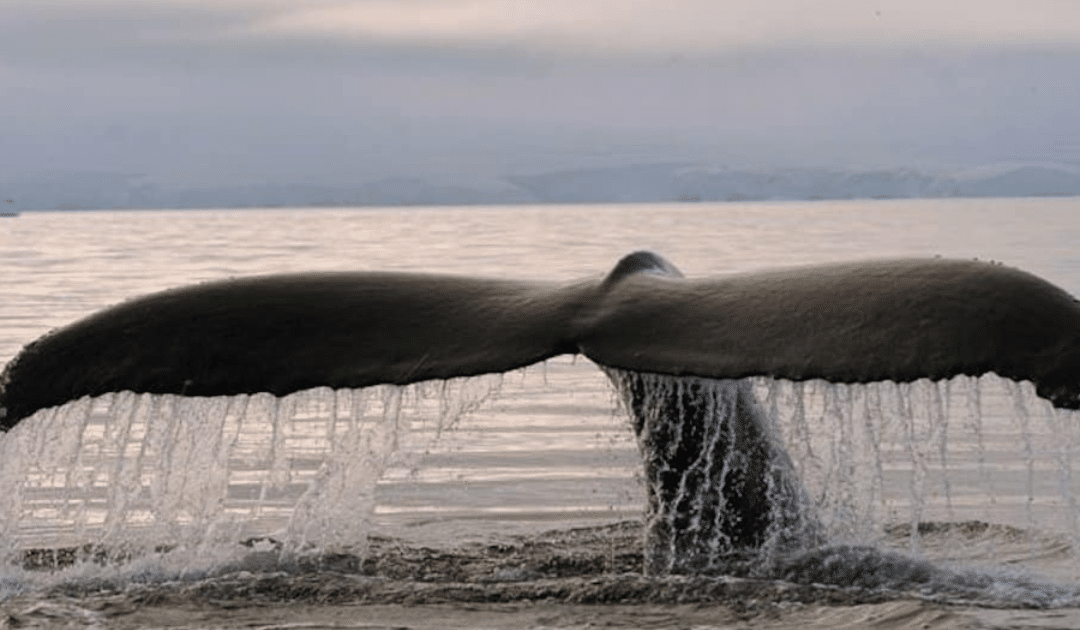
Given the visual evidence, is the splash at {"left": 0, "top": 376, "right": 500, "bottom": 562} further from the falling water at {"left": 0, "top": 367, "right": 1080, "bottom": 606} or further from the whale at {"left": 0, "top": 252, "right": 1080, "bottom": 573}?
the whale at {"left": 0, "top": 252, "right": 1080, "bottom": 573}

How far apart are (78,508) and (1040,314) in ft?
19.5

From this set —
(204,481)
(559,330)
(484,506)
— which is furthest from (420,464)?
(559,330)

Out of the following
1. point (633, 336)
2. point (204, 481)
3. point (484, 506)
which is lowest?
point (484, 506)

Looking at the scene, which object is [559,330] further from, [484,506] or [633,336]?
[484,506]

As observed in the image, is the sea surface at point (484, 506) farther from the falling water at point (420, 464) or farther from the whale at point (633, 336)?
the whale at point (633, 336)

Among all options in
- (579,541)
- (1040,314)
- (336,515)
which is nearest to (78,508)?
(336,515)

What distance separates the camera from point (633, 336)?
448 centimetres

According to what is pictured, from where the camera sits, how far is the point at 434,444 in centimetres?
1133

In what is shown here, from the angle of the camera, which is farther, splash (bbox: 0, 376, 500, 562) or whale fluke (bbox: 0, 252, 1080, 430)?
splash (bbox: 0, 376, 500, 562)

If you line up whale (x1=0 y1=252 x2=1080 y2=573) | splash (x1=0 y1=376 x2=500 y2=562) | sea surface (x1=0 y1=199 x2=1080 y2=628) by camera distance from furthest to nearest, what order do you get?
splash (x1=0 y1=376 x2=500 y2=562)
sea surface (x1=0 y1=199 x2=1080 y2=628)
whale (x1=0 y1=252 x2=1080 y2=573)

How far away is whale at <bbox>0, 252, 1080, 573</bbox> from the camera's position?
161 inches

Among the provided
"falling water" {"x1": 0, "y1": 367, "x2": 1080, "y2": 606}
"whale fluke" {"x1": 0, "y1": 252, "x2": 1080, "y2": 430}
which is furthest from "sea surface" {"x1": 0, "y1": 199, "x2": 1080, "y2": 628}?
"whale fluke" {"x1": 0, "y1": 252, "x2": 1080, "y2": 430}

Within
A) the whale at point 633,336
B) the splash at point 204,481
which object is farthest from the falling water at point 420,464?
the whale at point 633,336

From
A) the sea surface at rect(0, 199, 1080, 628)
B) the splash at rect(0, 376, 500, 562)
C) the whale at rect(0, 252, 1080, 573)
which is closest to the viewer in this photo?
the whale at rect(0, 252, 1080, 573)
